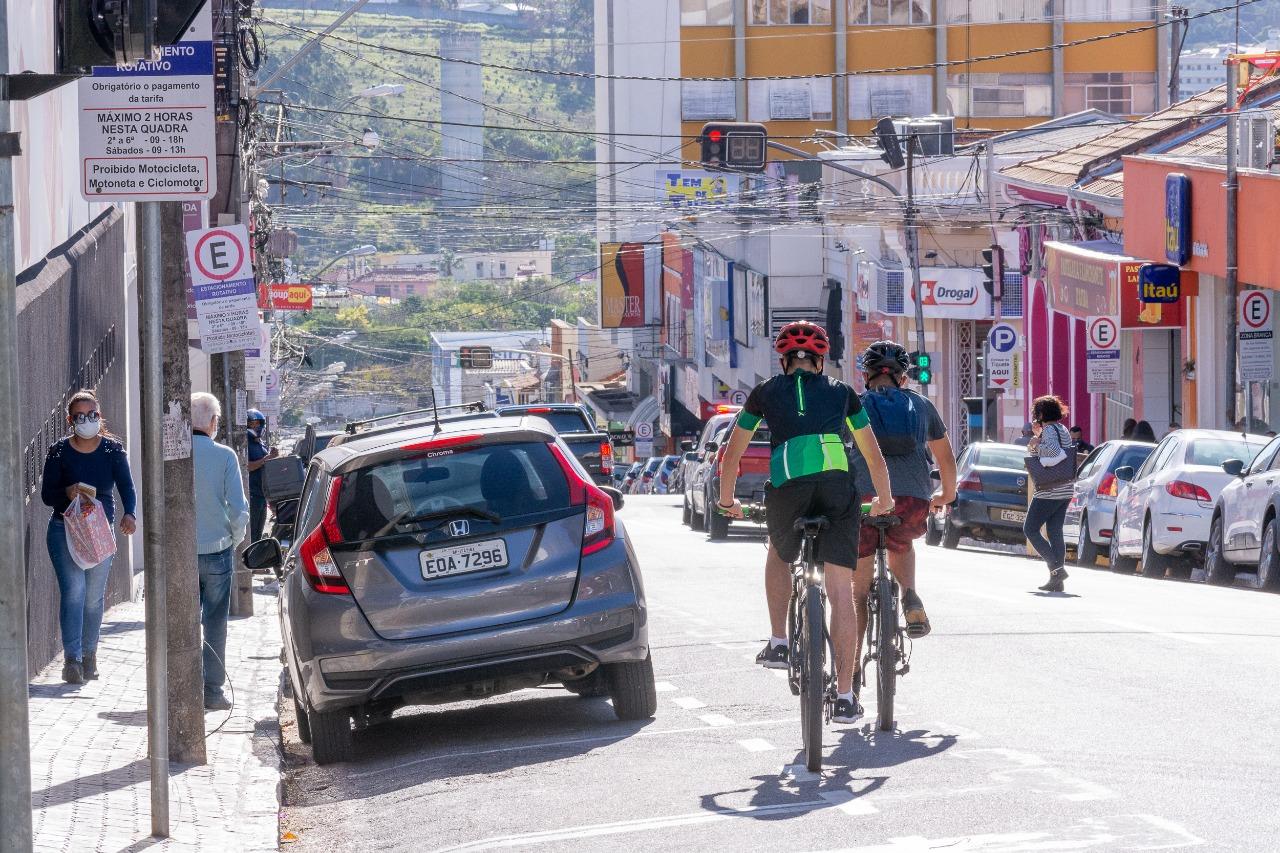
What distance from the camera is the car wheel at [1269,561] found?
61.0 ft

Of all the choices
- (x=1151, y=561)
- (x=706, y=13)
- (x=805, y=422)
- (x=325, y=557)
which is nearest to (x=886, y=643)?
(x=805, y=422)

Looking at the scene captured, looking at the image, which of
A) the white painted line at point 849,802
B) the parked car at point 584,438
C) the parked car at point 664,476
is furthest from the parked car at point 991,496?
the parked car at point 664,476

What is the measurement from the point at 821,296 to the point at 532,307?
5101 cm

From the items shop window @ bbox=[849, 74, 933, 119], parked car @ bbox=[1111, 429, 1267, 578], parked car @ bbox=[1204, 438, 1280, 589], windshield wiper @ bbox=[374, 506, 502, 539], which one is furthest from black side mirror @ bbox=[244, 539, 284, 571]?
shop window @ bbox=[849, 74, 933, 119]

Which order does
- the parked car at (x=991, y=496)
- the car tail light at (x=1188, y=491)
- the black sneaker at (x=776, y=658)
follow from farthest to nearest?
the parked car at (x=991, y=496), the car tail light at (x=1188, y=491), the black sneaker at (x=776, y=658)

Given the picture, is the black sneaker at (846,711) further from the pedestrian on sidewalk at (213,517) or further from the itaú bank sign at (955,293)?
the itaú bank sign at (955,293)

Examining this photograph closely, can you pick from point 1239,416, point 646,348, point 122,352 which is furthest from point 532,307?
point 122,352

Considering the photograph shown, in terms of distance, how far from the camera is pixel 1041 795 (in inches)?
312

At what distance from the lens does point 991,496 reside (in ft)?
92.8

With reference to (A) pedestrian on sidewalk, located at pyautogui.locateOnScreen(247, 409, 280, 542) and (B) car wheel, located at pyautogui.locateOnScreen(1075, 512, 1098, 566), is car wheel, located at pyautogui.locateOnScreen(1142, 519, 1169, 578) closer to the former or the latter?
(B) car wheel, located at pyautogui.locateOnScreen(1075, 512, 1098, 566)

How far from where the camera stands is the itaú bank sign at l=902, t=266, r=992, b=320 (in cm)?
5038

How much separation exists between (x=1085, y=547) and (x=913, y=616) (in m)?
16.2

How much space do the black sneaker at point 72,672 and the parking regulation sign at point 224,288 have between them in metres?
4.20

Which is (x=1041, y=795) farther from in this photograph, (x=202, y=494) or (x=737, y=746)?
(x=202, y=494)
